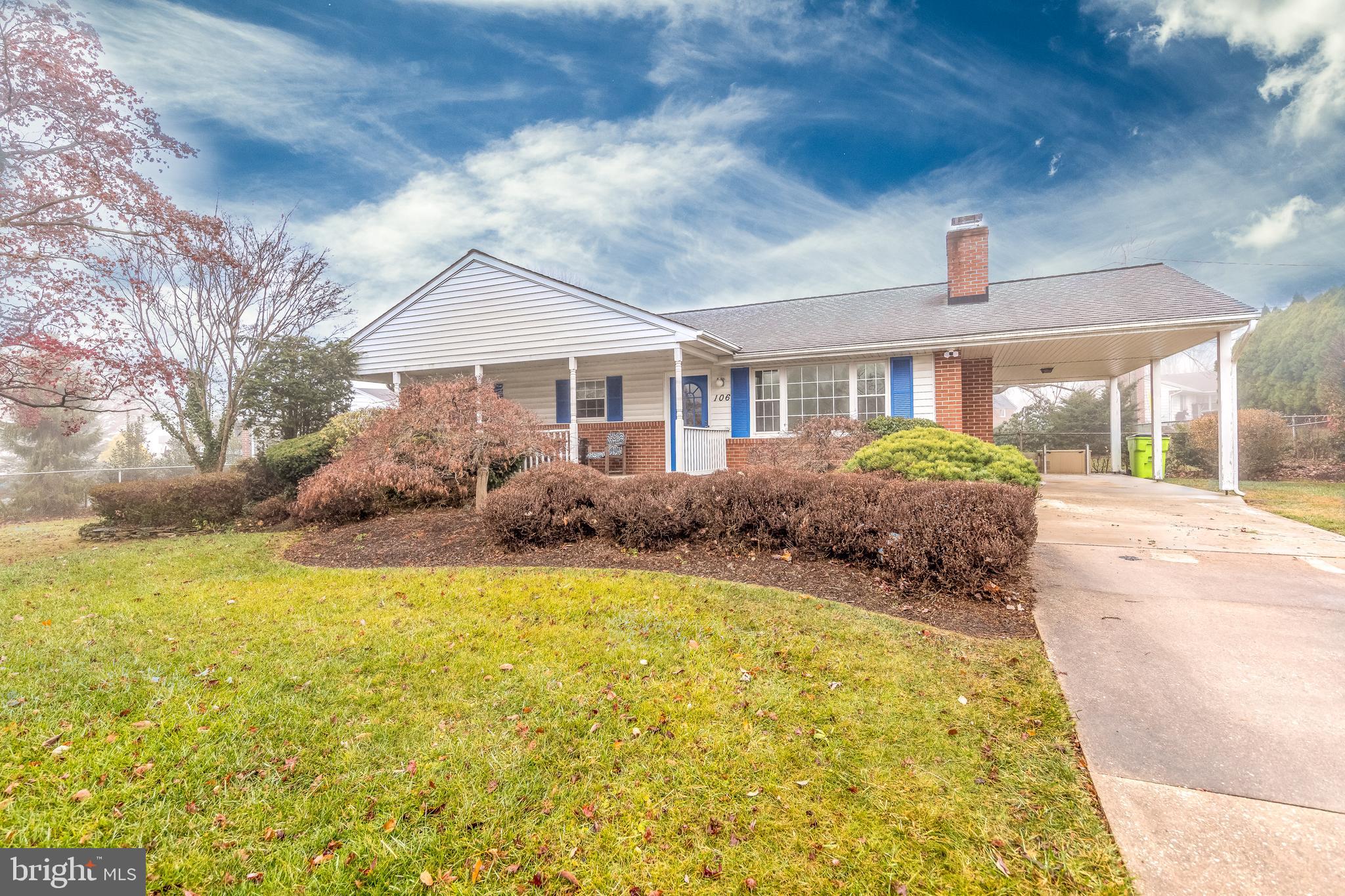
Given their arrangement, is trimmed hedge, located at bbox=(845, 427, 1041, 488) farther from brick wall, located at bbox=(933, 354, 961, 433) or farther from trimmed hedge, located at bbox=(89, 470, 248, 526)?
trimmed hedge, located at bbox=(89, 470, 248, 526)

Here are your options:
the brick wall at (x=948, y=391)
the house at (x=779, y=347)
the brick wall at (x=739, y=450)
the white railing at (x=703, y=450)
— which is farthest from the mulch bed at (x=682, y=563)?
the brick wall at (x=948, y=391)

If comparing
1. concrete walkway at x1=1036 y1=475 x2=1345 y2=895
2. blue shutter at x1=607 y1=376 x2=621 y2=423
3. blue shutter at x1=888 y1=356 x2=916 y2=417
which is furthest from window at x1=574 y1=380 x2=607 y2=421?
concrete walkway at x1=1036 y1=475 x2=1345 y2=895

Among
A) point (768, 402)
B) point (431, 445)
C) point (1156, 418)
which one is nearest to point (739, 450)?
point (768, 402)

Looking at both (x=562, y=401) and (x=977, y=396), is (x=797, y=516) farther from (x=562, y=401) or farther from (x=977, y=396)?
(x=562, y=401)

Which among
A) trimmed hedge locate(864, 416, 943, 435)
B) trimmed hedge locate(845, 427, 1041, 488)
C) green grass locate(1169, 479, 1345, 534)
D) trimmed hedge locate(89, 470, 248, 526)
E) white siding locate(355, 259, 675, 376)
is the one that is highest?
white siding locate(355, 259, 675, 376)

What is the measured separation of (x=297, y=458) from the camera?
372 inches

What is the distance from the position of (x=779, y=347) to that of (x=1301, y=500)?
9.17 m

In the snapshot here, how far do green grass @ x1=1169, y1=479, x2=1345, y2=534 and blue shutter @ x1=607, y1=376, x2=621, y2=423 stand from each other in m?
11.3

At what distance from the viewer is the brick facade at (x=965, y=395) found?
1070 centimetres

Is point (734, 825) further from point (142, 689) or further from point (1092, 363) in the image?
point (1092, 363)

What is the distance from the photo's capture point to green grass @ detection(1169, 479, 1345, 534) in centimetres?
716

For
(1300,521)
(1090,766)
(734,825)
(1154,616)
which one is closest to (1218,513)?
(1300,521)

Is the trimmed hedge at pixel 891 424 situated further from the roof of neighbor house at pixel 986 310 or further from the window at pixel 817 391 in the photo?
the roof of neighbor house at pixel 986 310

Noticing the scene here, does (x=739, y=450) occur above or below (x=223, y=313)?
below
